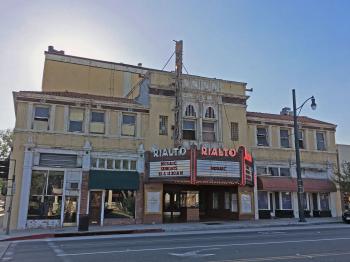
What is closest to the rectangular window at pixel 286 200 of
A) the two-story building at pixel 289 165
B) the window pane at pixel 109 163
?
the two-story building at pixel 289 165

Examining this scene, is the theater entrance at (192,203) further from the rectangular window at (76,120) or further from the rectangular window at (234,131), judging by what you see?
the rectangular window at (76,120)

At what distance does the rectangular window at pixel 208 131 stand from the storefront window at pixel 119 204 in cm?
700

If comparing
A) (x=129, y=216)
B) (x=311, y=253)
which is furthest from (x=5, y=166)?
(x=311, y=253)

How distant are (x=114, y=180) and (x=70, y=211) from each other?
3.36 m

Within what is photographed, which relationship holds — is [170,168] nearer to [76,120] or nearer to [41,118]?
[76,120]

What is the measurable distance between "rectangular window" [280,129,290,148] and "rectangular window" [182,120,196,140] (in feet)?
26.9

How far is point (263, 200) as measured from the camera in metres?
29.2

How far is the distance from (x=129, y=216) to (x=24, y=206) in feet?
21.6

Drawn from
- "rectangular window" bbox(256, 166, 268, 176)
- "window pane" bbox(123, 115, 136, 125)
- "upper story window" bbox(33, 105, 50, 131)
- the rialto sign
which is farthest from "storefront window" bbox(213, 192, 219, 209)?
"upper story window" bbox(33, 105, 50, 131)

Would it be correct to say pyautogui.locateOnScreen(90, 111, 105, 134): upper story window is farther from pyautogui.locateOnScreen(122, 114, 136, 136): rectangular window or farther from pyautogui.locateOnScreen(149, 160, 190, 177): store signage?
pyautogui.locateOnScreen(149, 160, 190, 177): store signage

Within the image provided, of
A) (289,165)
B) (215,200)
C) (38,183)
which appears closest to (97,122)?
(38,183)

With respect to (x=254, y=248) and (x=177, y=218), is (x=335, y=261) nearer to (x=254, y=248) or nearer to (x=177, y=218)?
(x=254, y=248)

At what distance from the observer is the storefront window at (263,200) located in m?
29.0

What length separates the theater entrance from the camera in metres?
27.6
